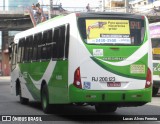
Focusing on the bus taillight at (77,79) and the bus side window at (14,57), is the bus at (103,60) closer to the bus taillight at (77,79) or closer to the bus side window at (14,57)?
the bus taillight at (77,79)

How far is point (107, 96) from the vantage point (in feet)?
42.5

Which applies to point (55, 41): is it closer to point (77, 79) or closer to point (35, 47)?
point (77, 79)

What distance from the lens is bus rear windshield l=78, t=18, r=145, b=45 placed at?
13258 millimetres

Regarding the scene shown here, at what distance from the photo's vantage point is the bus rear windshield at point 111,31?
43.5 feet

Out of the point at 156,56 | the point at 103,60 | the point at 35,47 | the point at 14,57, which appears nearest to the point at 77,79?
the point at 103,60

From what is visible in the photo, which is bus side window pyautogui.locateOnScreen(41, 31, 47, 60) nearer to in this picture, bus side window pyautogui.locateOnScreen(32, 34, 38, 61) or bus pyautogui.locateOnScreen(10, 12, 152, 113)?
bus side window pyautogui.locateOnScreen(32, 34, 38, 61)

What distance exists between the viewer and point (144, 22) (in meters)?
13.7

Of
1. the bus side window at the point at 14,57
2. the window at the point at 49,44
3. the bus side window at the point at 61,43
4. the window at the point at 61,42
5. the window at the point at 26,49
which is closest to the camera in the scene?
the window at the point at 61,42

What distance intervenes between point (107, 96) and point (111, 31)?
70.3 inches

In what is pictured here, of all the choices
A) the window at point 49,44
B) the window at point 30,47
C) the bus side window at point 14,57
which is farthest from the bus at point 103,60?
the bus side window at point 14,57

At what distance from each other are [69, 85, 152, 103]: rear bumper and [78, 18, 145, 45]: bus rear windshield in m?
1.32

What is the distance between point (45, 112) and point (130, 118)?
2.89 m

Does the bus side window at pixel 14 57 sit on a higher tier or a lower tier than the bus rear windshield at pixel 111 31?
lower

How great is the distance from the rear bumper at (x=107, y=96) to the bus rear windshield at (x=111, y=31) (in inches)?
51.9
